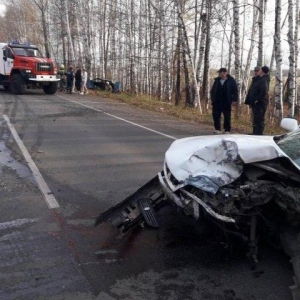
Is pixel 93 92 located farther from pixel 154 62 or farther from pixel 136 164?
pixel 136 164

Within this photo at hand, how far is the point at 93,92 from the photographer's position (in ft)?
72.1

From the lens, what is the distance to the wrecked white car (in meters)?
3.11

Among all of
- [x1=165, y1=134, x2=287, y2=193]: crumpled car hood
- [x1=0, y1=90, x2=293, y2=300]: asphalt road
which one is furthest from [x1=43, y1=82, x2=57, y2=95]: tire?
[x1=165, y1=134, x2=287, y2=193]: crumpled car hood

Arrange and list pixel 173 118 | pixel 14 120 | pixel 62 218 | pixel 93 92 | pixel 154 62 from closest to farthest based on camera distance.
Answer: pixel 62 218 < pixel 14 120 < pixel 173 118 < pixel 93 92 < pixel 154 62

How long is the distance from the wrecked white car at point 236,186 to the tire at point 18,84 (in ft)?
53.0

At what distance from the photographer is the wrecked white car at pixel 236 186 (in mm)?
3105

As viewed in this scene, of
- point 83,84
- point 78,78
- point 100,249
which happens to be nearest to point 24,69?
point 83,84

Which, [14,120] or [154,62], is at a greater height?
[154,62]

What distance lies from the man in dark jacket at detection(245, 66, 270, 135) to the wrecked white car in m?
5.03

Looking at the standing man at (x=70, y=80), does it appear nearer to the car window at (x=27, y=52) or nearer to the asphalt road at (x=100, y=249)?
the car window at (x=27, y=52)

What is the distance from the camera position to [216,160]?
346cm

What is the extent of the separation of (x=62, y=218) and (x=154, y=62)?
22.9m

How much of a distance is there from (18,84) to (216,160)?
16.7 m

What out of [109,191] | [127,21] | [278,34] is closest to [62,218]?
[109,191]
